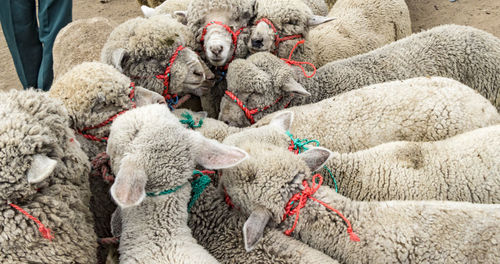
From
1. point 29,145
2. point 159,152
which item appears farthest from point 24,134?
point 159,152

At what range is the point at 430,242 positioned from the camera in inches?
91.6

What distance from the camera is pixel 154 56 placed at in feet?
11.0

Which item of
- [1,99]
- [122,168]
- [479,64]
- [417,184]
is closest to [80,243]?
[122,168]

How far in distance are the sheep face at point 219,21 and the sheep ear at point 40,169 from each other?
2.08m

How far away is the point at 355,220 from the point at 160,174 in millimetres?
1235

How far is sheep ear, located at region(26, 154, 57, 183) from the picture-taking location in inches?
74.4

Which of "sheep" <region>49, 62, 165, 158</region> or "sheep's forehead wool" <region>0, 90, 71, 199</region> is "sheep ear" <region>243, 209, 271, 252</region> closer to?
"sheep's forehead wool" <region>0, 90, 71, 199</region>

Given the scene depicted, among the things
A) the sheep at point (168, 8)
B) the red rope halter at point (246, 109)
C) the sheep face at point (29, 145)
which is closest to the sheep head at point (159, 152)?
the sheep face at point (29, 145)

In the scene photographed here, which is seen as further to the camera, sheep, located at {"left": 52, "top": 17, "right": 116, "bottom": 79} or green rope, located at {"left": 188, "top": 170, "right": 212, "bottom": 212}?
sheep, located at {"left": 52, "top": 17, "right": 116, "bottom": 79}

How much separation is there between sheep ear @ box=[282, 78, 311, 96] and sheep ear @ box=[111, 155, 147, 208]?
72.2 inches

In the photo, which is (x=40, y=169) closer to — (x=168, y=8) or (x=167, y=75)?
(x=167, y=75)

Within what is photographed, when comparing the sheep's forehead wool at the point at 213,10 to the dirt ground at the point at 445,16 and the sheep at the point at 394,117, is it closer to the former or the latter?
the sheep at the point at 394,117

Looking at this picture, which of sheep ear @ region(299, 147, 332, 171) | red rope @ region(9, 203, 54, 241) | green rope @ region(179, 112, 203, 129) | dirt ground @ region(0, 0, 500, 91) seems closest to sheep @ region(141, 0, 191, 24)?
green rope @ region(179, 112, 203, 129)

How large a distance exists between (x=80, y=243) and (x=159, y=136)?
0.72 meters
